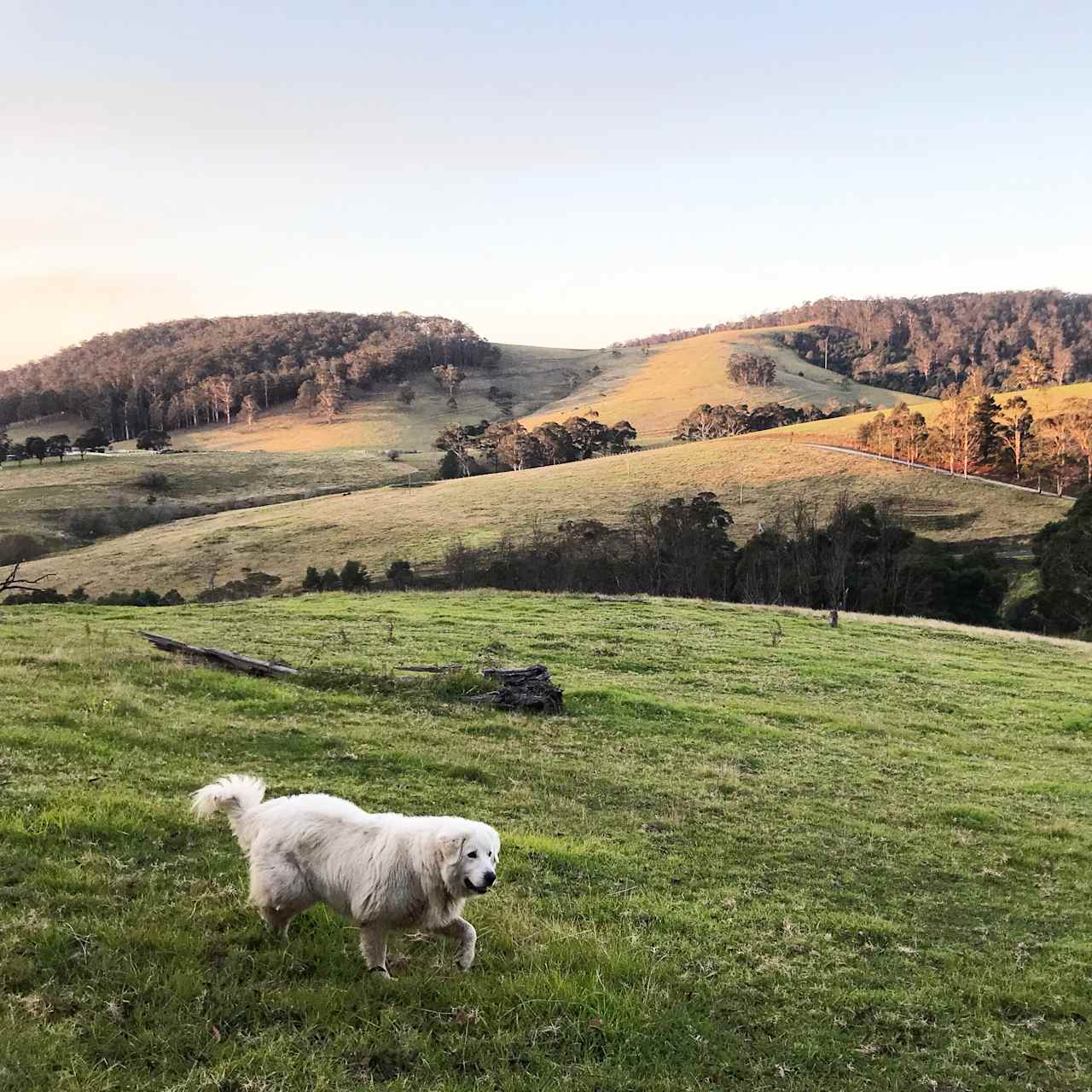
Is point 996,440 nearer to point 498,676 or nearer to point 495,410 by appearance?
point 498,676

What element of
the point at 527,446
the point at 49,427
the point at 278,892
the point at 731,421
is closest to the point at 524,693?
the point at 278,892

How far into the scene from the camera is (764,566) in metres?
59.5

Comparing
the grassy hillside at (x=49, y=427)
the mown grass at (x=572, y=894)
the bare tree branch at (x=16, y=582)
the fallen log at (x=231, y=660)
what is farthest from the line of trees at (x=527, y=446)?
the mown grass at (x=572, y=894)

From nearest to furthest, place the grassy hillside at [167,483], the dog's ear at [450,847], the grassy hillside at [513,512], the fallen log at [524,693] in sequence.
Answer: the dog's ear at [450,847]
the fallen log at [524,693]
the grassy hillside at [513,512]
the grassy hillside at [167,483]

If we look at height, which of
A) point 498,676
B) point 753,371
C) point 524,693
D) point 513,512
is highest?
point 753,371

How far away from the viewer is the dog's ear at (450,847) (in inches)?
218

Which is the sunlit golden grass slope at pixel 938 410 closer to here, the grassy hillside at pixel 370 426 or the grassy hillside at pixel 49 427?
the grassy hillside at pixel 370 426

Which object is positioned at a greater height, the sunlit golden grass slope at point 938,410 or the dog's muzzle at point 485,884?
the sunlit golden grass slope at point 938,410

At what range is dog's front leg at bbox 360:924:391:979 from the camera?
5.64m

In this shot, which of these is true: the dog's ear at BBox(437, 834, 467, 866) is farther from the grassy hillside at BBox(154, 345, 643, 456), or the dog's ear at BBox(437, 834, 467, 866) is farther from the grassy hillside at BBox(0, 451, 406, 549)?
the grassy hillside at BBox(154, 345, 643, 456)

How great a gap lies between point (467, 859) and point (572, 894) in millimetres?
2945

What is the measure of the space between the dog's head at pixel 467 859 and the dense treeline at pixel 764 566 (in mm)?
49666

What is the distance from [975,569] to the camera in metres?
56.6

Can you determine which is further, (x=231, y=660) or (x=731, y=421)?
(x=731, y=421)
